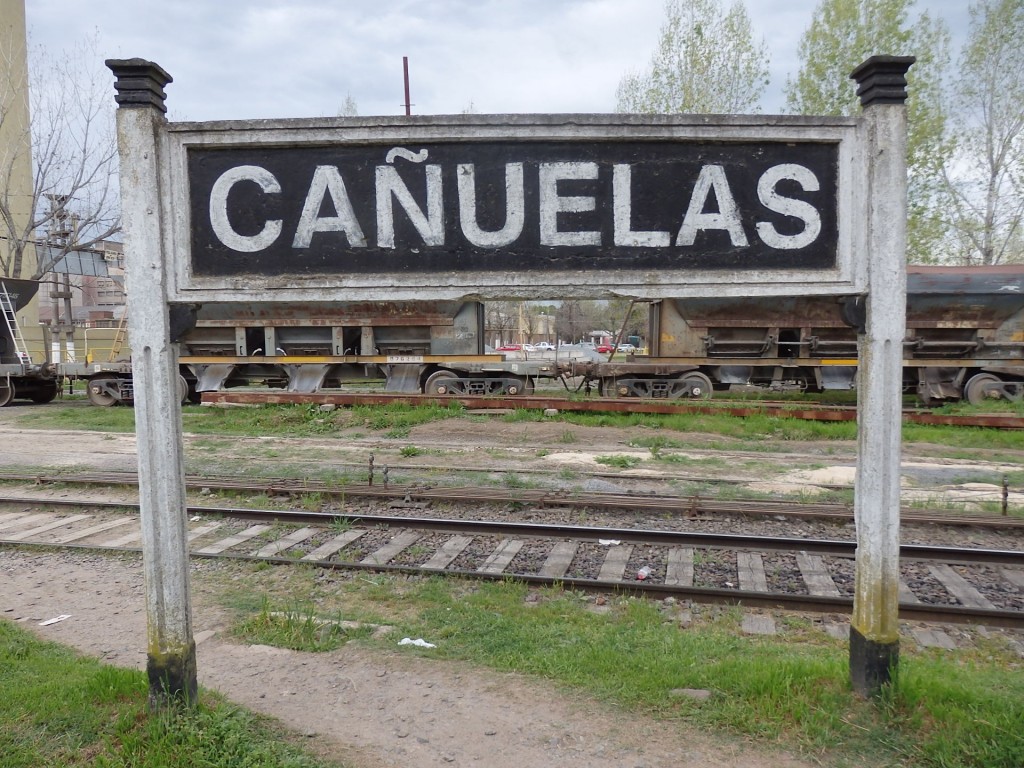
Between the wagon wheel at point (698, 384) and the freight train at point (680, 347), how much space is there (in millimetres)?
24

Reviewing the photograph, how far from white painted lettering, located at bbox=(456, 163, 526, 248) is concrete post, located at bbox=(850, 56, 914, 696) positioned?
1.61 metres

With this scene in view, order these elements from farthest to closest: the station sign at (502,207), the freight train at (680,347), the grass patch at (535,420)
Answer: the freight train at (680,347), the grass patch at (535,420), the station sign at (502,207)

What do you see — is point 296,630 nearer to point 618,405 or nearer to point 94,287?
point 618,405

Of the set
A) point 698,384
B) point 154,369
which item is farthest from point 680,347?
point 154,369

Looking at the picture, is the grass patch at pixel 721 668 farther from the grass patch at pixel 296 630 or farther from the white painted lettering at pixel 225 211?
the white painted lettering at pixel 225 211

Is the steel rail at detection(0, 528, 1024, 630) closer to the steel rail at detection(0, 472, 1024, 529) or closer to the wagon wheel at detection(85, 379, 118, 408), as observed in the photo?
the steel rail at detection(0, 472, 1024, 529)

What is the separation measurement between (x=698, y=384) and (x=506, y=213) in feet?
44.6

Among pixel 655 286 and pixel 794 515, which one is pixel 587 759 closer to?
pixel 655 286

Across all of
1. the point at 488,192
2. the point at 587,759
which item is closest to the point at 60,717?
the point at 587,759

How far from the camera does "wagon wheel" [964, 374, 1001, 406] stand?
614 inches

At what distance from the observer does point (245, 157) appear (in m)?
3.26

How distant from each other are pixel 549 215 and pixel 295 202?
1.26 metres

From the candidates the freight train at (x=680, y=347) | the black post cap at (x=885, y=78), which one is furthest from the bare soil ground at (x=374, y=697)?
the freight train at (x=680, y=347)

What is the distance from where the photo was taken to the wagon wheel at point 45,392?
20203mm
